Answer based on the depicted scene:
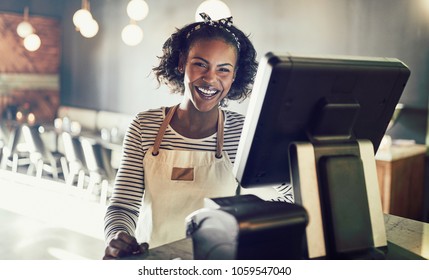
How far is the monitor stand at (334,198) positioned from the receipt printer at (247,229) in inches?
2.3

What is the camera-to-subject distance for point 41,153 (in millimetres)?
4297

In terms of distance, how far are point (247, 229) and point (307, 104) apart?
11.0 inches

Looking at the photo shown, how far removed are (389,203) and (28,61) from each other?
393 cm

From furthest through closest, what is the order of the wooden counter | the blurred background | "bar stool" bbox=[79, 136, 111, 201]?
"bar stool" bbox=[79, 136, 111, 201] → the blurred background → the wooden counter

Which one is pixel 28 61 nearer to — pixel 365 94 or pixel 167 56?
pixel 167 56

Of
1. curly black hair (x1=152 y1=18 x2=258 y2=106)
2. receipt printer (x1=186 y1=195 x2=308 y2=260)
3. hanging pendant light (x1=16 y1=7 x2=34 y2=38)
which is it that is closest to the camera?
receipt printer (x1=186 y1=195 x2=308 y2=260)

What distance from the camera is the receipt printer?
32.1 inches

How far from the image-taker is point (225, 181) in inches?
55.5

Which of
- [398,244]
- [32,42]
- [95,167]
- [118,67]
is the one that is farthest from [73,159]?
[398,244]

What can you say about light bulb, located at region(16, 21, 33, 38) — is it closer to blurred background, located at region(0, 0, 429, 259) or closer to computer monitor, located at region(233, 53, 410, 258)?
blurred background, located at region(0, 0, 429, 259)

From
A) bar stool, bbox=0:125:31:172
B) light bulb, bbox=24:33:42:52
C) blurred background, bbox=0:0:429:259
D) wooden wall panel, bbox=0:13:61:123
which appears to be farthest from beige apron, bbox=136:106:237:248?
light bulb, bbox=24:33:42:52

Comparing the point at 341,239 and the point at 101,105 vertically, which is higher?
the point at 101,105

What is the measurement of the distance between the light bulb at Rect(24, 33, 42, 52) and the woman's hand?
455cm
